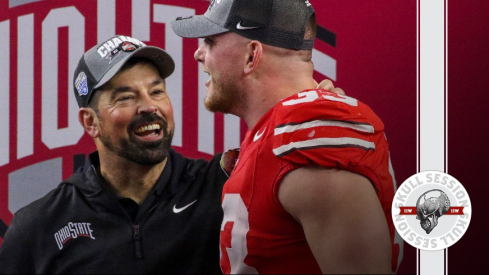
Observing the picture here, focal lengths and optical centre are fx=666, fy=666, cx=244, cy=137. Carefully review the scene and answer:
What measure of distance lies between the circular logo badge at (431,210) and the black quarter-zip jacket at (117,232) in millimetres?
478

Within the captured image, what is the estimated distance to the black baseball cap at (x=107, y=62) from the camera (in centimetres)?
181

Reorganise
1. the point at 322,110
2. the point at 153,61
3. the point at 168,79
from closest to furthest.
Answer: the point at 322,110
the point at 153,61
the point at 168,79

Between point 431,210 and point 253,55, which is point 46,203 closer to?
point 253,55

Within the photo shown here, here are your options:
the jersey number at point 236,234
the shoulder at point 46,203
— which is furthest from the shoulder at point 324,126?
the shoulder at point 46,203

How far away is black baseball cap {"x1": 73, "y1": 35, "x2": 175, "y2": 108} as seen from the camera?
1.81 metres

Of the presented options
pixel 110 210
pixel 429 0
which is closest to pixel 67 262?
pixel 110 210

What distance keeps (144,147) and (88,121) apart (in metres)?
0.21

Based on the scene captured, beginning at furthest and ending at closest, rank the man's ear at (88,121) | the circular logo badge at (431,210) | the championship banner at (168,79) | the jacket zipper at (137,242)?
the championship banner at (168,79), the man's ear at (88,121), the jacket zipper at (137,242), the circular logo badge at (431,210)

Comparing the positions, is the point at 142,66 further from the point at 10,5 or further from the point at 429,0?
the point at 429,0

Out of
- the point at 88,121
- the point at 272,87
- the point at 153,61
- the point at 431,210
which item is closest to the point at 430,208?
the point at 431,210

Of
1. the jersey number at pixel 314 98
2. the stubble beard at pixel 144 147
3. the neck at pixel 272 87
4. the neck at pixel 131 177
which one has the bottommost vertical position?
the neck at pixel 131 177

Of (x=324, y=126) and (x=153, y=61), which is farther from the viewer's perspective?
(x=153, y=61)

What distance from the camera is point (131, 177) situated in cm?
184

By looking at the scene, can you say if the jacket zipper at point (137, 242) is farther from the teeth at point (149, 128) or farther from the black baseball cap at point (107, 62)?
the black baseball cap at point (107, 62)
